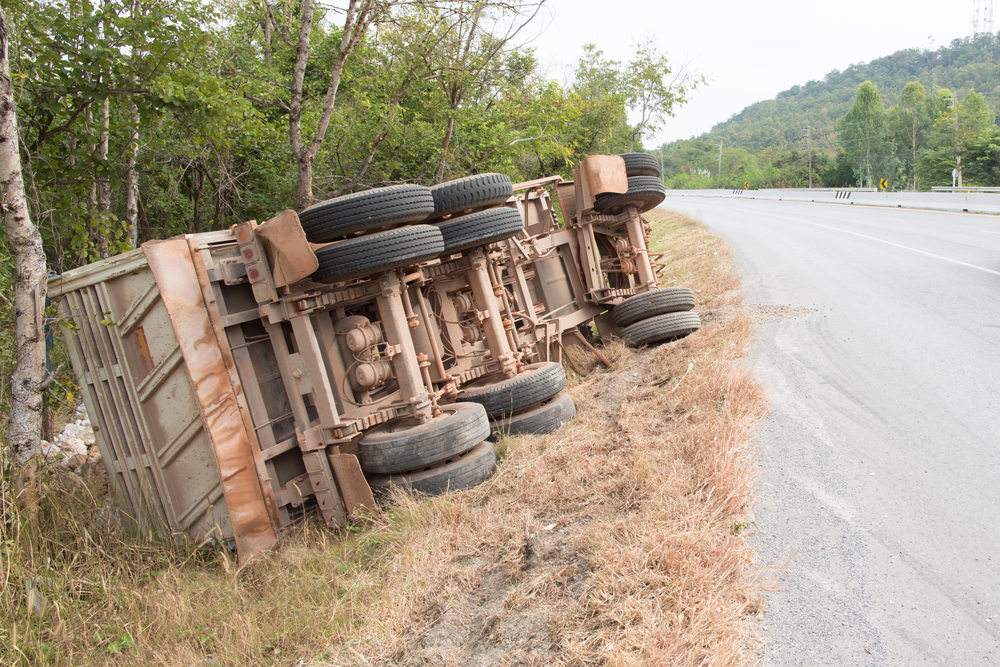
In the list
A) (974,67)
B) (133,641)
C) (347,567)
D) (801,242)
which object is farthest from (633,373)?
(974,67)

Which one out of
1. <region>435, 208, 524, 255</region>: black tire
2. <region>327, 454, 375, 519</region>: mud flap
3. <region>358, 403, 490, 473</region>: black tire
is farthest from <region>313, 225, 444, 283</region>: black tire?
<region>327, 454, 375, 519</region>: mud flap

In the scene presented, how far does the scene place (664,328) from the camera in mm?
7230

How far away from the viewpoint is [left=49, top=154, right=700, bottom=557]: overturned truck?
4.52 metres

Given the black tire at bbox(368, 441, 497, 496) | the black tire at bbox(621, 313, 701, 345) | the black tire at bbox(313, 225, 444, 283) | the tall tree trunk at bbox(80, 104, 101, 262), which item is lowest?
the black tire at bbox(368, 441, 497, 496)

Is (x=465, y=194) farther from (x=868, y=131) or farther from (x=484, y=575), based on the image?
(x=868, y=131)

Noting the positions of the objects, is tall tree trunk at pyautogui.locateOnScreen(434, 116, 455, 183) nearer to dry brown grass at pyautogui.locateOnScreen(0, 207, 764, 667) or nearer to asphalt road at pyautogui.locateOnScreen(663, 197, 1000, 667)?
asphalt road at pyautogui.locateOnScreen(663, 197, 1000, 667)

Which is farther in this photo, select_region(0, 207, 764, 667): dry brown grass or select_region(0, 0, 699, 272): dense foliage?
select_region(0, 0, 699, 272): dense foliage

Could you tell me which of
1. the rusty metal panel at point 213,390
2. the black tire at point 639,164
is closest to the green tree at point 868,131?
the black tire at point 639,164

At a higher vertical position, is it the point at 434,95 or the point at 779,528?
the point at 434,95

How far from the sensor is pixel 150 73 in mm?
6301

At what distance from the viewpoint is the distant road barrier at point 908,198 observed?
20234 mm

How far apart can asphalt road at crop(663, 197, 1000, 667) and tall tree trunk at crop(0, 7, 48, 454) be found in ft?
14.7

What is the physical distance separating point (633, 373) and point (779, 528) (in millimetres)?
3141

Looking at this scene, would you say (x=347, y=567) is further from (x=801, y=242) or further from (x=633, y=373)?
(x=801, y=242)
